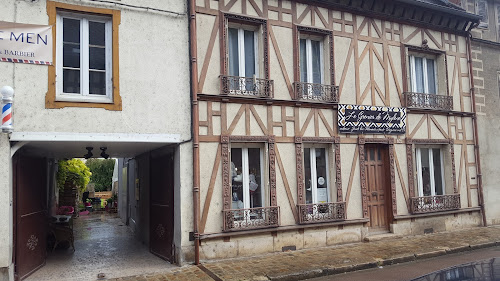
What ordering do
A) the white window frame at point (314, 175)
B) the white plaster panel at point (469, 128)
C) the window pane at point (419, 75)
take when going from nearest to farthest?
the white window frame at point (314, 175) → the window pane at point (419, 75) → the white plaster panel at point (469, 128)

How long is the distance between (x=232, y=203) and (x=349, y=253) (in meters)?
2.65

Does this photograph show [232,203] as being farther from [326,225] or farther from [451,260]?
[451,260]

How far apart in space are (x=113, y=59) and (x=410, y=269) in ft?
22.1

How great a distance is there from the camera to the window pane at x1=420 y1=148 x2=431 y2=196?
1054 centimetres

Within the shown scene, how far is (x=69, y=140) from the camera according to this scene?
6.57 metres

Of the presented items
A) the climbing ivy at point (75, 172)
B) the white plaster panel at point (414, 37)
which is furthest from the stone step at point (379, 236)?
the climbing ivy at point (75, 172)

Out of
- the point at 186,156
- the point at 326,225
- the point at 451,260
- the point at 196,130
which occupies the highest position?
the point at 196,130

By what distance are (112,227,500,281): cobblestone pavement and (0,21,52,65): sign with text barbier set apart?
4.02 m

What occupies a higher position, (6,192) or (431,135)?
(431,135)

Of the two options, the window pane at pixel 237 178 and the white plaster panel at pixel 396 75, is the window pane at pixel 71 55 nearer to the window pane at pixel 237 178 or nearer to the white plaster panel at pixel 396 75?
the window pane at pixel 237 178

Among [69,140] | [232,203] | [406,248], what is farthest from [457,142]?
[69,140]

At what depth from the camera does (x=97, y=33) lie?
23.6 ft

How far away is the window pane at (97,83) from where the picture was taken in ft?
23.1

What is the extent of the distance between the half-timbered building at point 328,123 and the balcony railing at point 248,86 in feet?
0.07
